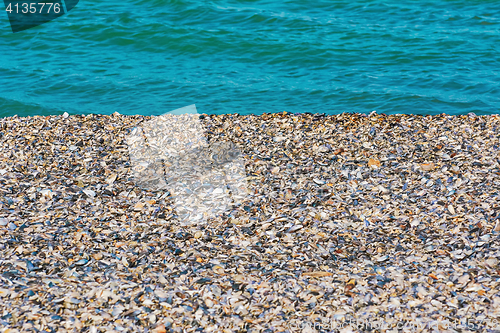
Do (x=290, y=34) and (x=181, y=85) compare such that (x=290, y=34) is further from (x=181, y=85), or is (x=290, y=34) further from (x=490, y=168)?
(x=490, y=168)

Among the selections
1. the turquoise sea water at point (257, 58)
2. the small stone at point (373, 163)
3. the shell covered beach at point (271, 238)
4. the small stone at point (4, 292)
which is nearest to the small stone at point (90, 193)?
the shell covered beach at point (271, 238)

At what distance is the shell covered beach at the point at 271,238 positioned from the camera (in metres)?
3.99

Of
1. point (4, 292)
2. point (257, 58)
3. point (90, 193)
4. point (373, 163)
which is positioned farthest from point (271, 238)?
point (257, 58)

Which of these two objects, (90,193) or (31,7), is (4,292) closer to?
A: (90,193)

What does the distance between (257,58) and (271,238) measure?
326 inches

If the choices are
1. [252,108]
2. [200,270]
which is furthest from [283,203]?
[252,108]

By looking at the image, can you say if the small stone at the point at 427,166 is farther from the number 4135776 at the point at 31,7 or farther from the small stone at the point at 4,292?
the number 4135776 at the point at 31,7

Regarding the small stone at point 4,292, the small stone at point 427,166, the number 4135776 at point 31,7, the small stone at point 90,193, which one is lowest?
the small stone at point 90,193

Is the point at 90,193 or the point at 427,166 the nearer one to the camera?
the point at 90,193

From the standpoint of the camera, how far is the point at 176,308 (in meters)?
4.05

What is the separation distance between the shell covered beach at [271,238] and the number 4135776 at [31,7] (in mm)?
10664

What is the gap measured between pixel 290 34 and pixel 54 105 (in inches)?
267

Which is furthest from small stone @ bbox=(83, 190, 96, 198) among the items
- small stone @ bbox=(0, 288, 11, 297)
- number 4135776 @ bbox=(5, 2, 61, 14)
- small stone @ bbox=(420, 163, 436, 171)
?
number 4135776 @ bbox=(5, 2, 61, 14)

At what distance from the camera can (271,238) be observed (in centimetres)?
504
